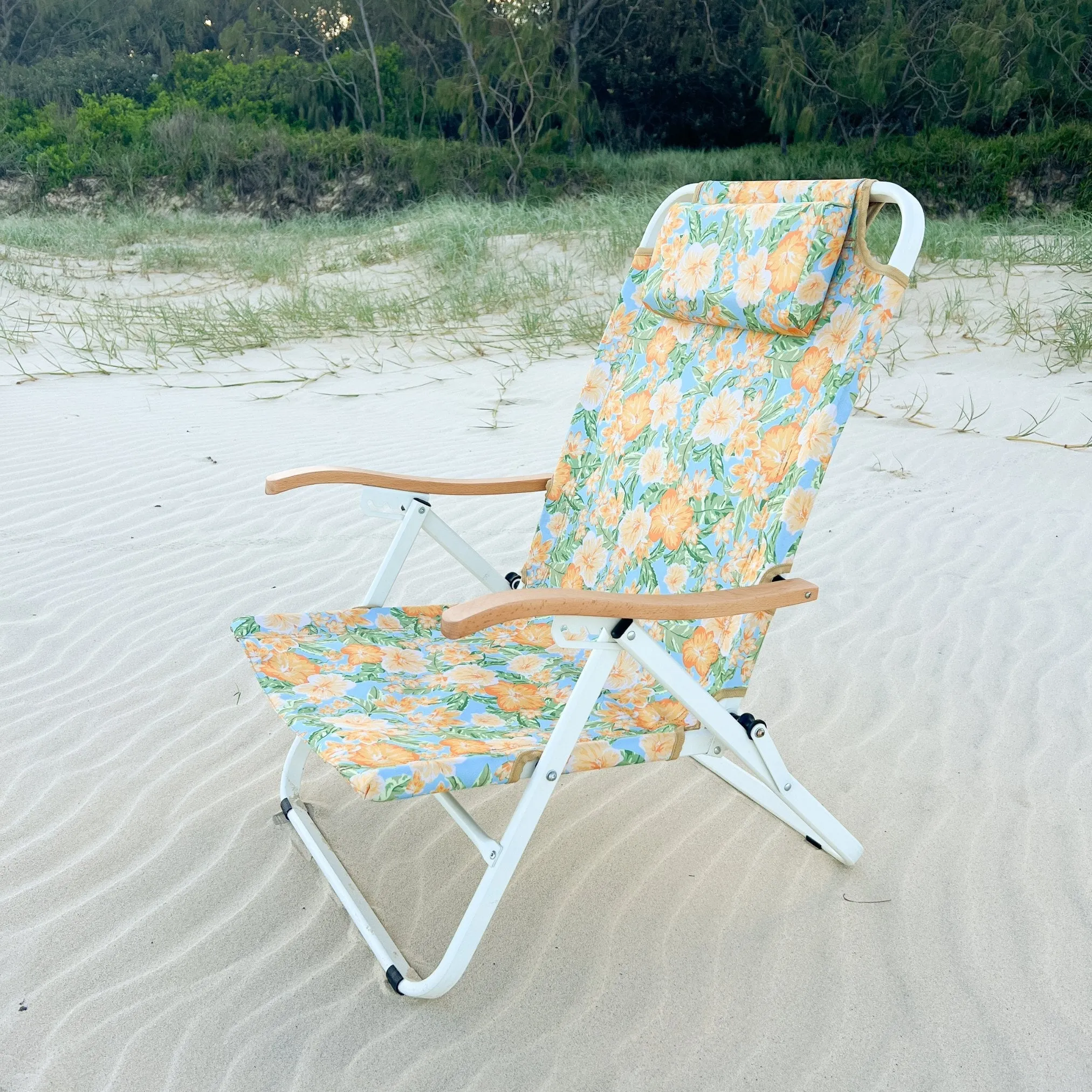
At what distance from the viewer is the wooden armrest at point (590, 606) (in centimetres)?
171

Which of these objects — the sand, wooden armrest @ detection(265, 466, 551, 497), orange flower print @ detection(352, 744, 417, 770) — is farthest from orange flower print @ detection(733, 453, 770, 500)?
orange flower print @ detection(352, 744, 417, 770)

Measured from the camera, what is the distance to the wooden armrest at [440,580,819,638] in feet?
5.61

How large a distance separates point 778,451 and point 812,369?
0.63 feet

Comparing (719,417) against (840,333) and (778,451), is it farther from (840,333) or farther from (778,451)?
(840,333)

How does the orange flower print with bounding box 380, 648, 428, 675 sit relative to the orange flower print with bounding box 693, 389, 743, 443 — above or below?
below

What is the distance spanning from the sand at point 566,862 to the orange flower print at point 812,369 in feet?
3.36

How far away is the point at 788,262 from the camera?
2.37m

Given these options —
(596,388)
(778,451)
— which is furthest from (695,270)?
(778,451)

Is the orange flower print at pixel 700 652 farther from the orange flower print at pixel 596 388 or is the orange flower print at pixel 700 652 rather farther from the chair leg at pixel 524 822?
the orange flower print at pixel 596 388

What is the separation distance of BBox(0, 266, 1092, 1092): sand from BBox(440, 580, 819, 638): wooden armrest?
74cm

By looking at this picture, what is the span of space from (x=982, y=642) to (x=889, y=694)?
1.64 feet

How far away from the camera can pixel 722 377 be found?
102 inches

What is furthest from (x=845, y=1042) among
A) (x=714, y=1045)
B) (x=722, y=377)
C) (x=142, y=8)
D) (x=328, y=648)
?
(x=142, y=8)

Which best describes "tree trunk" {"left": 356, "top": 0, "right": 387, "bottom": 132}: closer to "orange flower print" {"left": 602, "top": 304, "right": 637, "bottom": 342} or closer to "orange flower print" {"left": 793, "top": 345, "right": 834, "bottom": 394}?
"orange flower print" {"left": 602, "top": 304, "right": 637, "bottom": 342}
